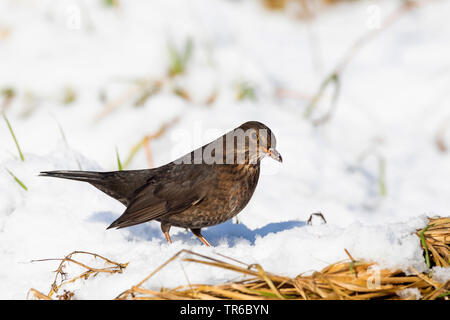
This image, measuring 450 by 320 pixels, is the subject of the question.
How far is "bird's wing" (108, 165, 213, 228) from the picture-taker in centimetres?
349

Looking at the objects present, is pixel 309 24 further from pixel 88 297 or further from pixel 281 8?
pixel 88 297

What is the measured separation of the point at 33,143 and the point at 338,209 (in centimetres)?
285

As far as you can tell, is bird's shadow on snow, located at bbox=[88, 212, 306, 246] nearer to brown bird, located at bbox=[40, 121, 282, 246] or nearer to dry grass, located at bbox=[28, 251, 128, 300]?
brown bird, located at bbox=[40, 121, 282, 246]

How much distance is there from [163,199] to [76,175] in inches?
22.2

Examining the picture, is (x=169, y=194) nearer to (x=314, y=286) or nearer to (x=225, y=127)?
(x=314, y=286)

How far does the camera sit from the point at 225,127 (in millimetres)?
5785

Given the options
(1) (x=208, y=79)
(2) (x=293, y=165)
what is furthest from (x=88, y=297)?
(1) (x=208, y=79)

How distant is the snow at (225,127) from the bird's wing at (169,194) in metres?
0.17

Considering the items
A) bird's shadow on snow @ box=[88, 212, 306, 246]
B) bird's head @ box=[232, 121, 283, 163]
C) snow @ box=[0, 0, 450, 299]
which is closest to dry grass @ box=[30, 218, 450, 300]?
snow @ box=[0, 0, 450, 299]

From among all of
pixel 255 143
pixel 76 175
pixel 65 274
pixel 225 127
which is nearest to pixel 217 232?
pixel 255 143

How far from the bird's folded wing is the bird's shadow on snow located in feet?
0.64

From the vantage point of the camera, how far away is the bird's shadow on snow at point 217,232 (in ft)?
11.6

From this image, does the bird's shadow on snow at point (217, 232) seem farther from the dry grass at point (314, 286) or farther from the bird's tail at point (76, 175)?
the dry grass at point (314, 286)
